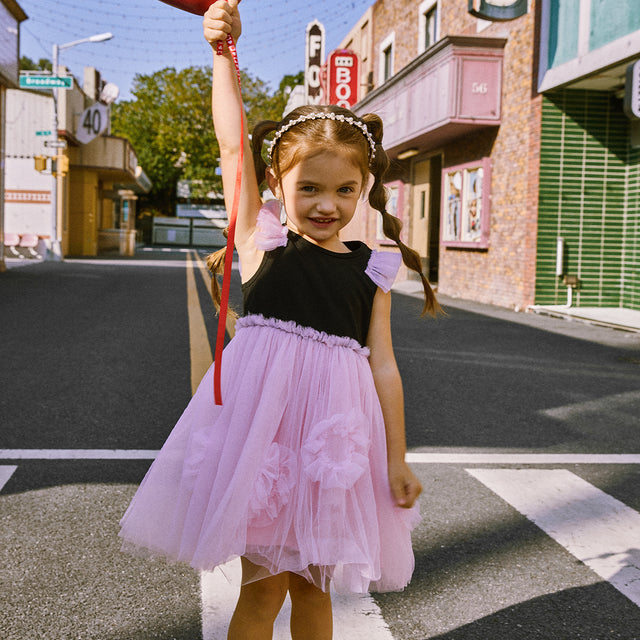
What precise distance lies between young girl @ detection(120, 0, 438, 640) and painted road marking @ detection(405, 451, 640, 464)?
2641mm

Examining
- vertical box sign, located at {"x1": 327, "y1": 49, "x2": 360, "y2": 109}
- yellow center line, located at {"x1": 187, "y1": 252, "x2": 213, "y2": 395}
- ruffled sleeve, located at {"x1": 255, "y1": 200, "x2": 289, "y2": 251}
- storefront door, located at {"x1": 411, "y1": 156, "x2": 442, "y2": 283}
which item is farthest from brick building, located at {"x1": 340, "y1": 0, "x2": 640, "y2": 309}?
ruffled sleeve, located at {"x1": 255, "y1": 200, "x2": 289, "y2": 251}

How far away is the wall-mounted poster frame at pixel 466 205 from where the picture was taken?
55.4ft

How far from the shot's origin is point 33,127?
111 ft

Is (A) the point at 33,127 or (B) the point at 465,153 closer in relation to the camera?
(B) the point at 465,153

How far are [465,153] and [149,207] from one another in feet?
181

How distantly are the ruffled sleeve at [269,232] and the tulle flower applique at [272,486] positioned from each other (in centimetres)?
50

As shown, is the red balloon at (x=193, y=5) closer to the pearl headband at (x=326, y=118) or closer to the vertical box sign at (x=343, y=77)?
the pearl headband at (x=326, y=118)

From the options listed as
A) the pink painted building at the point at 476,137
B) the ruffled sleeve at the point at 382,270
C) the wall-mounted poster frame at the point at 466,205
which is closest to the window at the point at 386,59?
the pink painted building at the point at 476,137

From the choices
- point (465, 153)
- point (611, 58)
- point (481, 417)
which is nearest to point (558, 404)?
point (481, 417)

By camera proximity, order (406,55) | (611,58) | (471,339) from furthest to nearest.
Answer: (406,55) → (611,58) → (471,339)

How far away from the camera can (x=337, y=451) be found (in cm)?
193

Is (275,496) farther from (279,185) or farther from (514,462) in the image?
(514,462)

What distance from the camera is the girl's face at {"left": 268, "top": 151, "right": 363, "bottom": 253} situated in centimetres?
204

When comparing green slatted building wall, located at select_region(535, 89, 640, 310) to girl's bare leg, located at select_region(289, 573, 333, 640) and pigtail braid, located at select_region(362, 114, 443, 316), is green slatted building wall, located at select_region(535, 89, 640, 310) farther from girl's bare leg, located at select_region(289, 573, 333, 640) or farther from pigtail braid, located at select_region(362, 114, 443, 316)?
girl's bare leg, located at select_region(289, 573, 333, 640)
